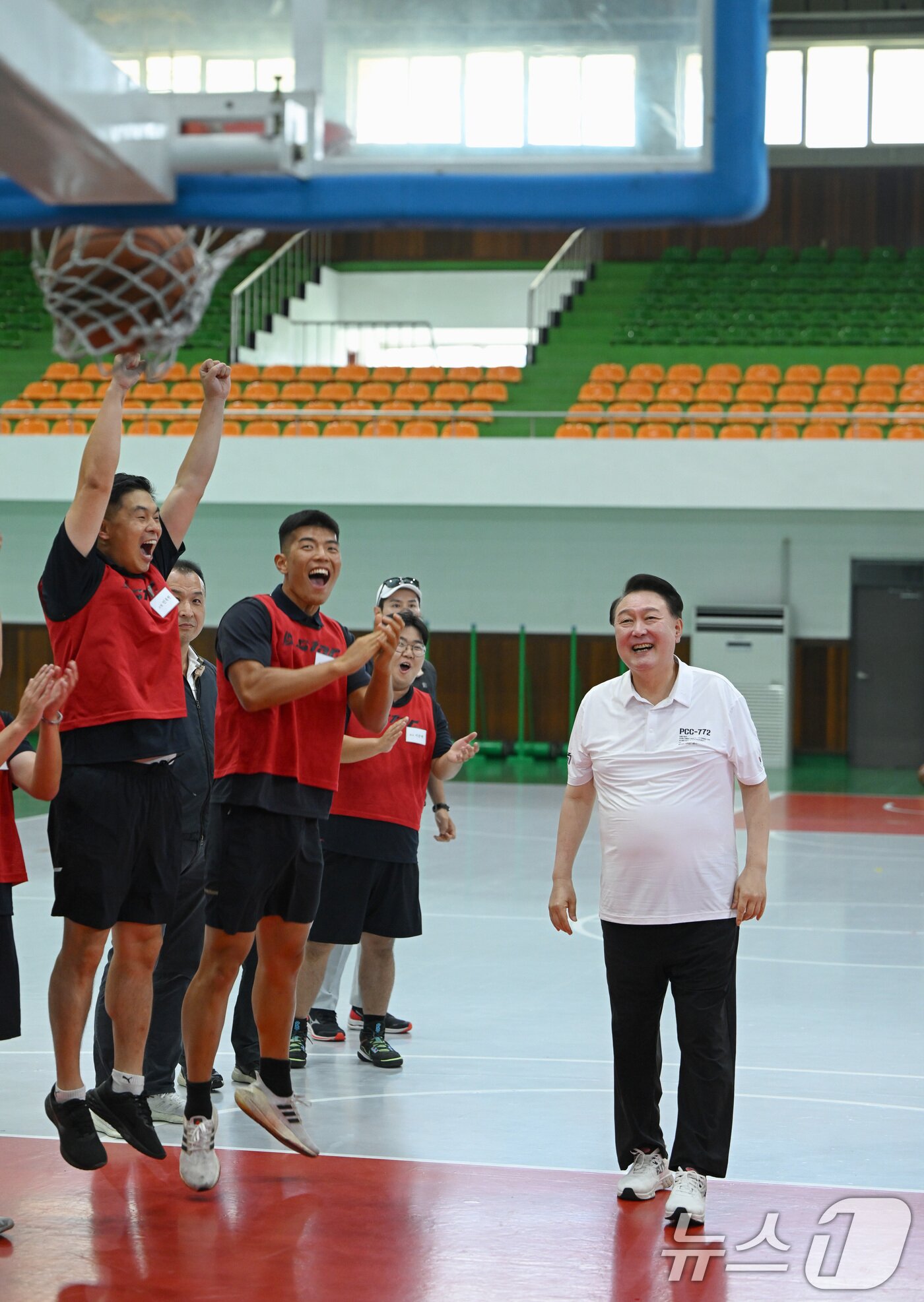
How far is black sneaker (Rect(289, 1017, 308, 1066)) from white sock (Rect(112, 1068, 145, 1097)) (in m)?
1.55

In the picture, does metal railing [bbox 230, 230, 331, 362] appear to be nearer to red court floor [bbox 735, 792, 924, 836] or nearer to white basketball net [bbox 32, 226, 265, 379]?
red court floor [bbox 735, 792, 924, 836]

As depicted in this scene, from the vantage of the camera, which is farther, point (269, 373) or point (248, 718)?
point (269, 373)

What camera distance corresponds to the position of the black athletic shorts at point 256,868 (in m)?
4.57

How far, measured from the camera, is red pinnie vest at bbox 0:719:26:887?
4.26m

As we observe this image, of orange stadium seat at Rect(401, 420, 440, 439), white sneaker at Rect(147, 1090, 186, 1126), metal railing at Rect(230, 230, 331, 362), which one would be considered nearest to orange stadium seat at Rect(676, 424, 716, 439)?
orange stadium seat at Rect(401, 420, 440, 439)

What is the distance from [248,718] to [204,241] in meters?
1.59

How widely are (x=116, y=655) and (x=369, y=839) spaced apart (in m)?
2.08

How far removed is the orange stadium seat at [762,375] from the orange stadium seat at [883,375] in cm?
119

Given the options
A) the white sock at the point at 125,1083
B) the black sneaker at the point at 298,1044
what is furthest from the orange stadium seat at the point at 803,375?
the white sock at the point at 125,1083

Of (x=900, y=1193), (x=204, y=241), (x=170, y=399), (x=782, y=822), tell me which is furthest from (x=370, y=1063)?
(x=170, y=399)

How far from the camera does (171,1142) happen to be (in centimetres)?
513

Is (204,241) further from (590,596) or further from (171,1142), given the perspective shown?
(590,596)

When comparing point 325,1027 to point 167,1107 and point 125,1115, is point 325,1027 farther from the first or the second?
point 125,1115

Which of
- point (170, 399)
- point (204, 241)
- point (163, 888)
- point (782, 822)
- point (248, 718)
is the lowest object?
point (782, 822)
